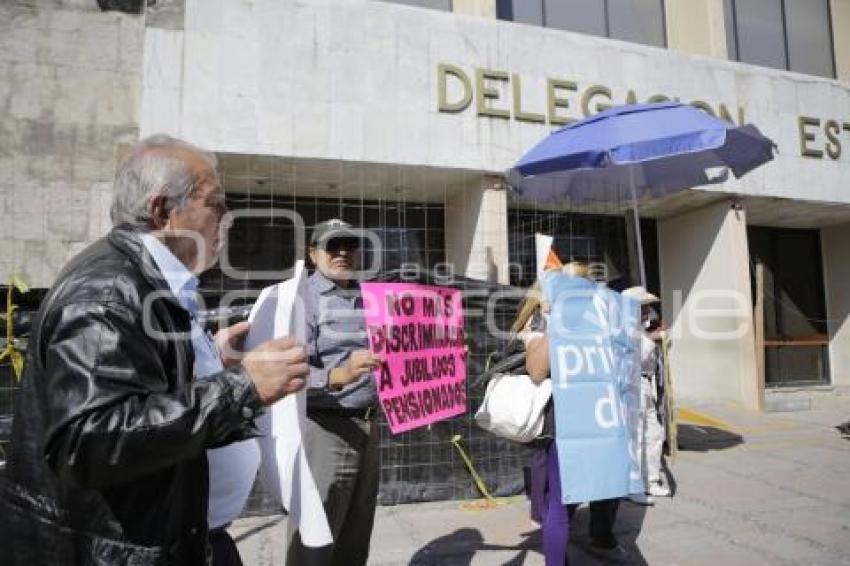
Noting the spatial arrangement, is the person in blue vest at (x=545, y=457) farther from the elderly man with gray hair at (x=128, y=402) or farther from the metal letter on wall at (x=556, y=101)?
the metal letter on wall at (x=556, y=101)

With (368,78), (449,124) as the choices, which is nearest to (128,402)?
(368,78)

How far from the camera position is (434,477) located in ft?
17.3

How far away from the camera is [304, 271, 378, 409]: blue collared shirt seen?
9.62 feet

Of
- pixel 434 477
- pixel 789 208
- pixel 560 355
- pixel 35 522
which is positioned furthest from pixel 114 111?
pixel 789 208

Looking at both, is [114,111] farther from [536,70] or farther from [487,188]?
[536,70]

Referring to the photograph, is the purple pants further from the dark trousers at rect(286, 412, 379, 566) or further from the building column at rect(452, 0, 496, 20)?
the building column at rect(452, 0, 496, 20)

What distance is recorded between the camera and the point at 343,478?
2881 millimetres

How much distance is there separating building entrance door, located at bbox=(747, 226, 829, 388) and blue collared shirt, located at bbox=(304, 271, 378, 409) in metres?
12.0

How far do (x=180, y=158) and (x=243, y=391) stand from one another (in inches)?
26.3

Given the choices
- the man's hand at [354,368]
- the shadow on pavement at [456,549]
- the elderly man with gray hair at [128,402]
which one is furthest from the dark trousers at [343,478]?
the elderly man with gray hair at [128,402]

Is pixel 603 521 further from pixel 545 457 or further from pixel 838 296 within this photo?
pixel 838 296

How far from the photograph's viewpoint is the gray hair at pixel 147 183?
155 centimetres

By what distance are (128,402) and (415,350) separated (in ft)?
7.49

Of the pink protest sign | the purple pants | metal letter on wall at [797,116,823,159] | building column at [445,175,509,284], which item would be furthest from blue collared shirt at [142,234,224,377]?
metal letter on wall at [797,116,823,159]
